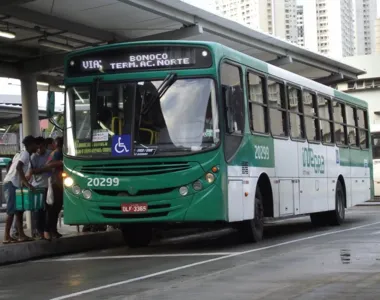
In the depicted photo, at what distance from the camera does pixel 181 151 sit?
1277 cm

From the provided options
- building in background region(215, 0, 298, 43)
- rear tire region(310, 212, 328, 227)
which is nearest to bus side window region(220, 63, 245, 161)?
rear tire region(310, 212, 328, 227)

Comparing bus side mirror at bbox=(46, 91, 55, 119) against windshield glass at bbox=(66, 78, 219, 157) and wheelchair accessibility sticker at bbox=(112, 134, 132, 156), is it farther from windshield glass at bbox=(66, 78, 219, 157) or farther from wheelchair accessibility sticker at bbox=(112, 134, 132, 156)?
wheelchair accessibility sticker at bbox=(112, 134, 132, 156)

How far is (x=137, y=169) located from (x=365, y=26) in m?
139

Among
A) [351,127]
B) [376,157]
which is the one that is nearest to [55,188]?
[351,127]

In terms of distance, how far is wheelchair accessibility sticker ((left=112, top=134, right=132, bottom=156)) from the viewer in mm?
12992

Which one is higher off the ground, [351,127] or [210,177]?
[351,127]

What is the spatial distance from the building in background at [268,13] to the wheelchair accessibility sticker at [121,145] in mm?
95318

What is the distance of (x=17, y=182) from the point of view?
1405cm

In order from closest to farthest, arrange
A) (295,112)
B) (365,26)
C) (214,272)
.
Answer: (214,272) → (295,112) → (365,26)

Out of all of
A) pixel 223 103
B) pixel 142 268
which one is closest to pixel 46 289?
pixel 142 268

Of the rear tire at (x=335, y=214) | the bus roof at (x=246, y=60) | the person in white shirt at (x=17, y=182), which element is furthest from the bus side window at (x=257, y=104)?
the rear tire at (x=335, y=214)

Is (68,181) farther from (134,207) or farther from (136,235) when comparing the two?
(136,235)

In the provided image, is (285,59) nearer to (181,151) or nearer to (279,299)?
(181,151)

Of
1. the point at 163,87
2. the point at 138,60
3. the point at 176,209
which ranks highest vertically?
the point at 138,60
